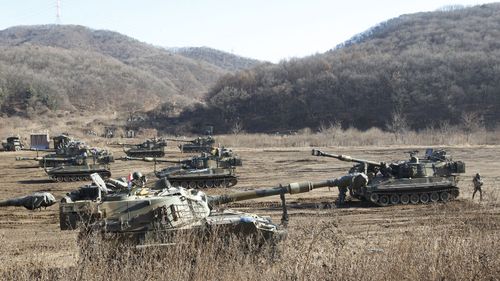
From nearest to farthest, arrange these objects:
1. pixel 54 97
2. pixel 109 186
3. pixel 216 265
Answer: pixel 216 265
pixel 109 186
pixel 54 97

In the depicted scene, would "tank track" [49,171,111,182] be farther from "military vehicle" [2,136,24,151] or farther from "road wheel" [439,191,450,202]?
"military vehicle" [2,136,24,151]

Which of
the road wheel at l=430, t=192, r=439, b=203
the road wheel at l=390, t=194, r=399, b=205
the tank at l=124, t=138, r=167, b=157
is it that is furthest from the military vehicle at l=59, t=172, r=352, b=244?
the tank at l=124, t=138, r=167, b=157

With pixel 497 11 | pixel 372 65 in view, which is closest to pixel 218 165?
pixel 372 65

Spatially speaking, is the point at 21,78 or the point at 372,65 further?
the point at 21,78

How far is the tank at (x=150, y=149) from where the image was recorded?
4109cm

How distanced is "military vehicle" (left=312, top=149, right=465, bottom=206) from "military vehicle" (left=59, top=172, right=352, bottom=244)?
9.70 m

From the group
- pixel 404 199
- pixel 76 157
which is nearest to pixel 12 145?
pixel 76 157

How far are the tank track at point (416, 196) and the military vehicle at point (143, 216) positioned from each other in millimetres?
9987

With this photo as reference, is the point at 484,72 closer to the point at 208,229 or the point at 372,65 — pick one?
the point at 372,65

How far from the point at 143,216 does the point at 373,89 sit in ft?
208

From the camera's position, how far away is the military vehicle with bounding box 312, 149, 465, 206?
62.5ft

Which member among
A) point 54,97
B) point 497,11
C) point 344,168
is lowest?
point 344,168

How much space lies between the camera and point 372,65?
77500 mm

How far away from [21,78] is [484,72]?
66.3 meters
